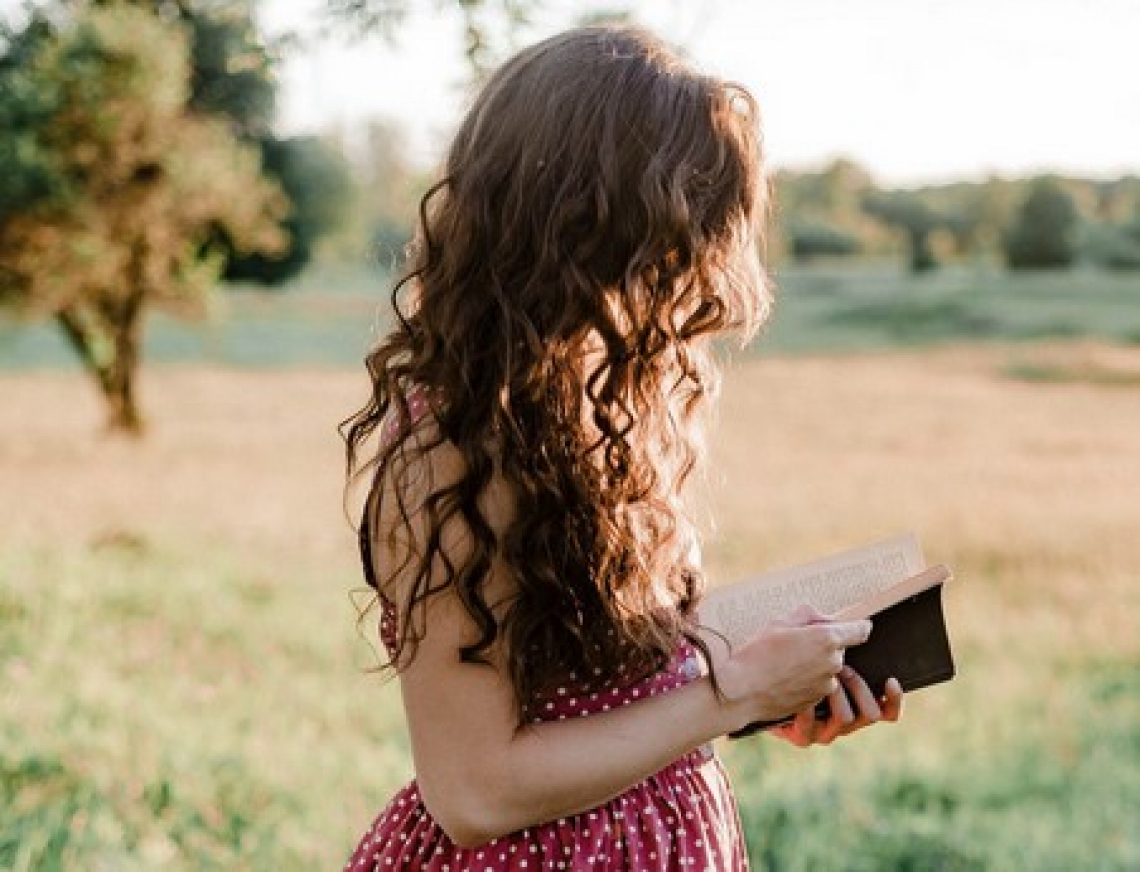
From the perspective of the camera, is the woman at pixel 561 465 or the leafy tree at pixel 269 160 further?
the leafy tree at pixel 269 160

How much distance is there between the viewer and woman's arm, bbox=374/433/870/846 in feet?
5.71

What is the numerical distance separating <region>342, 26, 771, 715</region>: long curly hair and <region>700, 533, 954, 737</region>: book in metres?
0.25

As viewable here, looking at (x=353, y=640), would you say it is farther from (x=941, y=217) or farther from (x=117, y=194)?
(x=941, y=217)

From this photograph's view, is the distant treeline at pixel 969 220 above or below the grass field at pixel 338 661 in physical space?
above

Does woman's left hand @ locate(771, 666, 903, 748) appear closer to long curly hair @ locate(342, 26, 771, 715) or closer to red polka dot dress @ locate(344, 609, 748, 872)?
red polka dot dress @ locate(344, 609, 748, 872)

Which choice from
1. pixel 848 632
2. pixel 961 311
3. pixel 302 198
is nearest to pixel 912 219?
pixel 961 311

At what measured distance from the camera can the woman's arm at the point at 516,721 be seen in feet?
5.71

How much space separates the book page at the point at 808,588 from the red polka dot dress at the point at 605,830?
0.35ft

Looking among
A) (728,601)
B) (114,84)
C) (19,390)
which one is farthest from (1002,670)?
(19,390)

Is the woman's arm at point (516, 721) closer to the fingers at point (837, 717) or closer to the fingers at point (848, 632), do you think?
the fingers at point (848, 632)

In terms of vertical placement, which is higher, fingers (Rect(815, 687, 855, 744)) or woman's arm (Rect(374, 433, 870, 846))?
woman's arm (Rect(374, 433, 870, 846))

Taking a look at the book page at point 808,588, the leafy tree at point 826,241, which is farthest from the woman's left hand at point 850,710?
the leafy tree at point 826,241

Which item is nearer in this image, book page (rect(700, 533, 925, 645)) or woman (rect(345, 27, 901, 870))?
woman (rect(345, 27, 901, 870))

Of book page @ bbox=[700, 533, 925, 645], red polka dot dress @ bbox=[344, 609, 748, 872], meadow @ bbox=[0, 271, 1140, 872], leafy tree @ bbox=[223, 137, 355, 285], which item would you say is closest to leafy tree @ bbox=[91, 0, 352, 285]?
leafy tree @ bbox=[223, 137, 355, 285]
